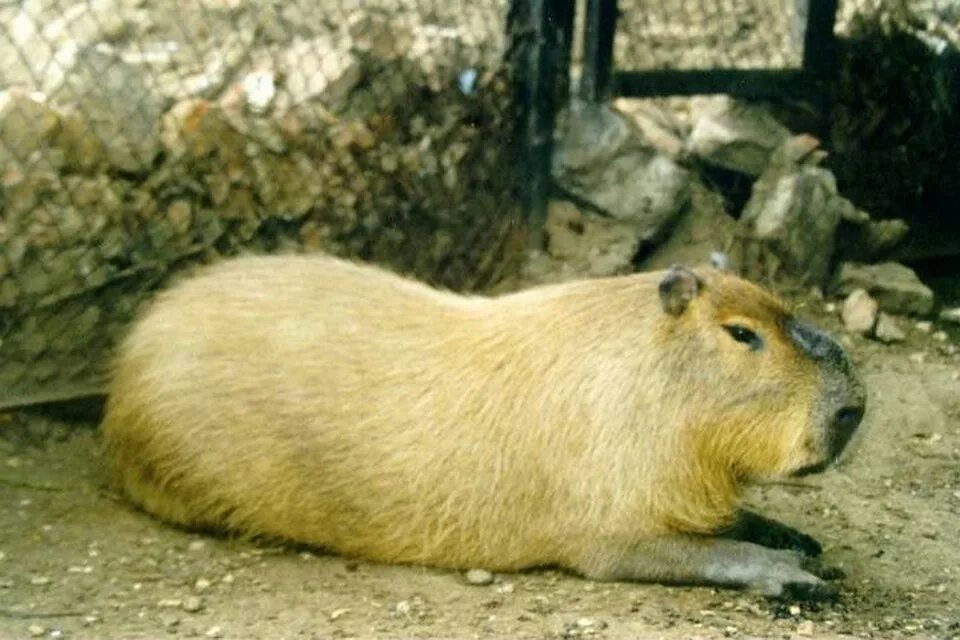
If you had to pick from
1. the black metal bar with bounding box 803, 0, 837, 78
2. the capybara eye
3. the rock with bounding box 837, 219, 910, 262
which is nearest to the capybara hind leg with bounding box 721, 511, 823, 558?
the capybara eye

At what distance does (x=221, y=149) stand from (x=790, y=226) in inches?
91.8

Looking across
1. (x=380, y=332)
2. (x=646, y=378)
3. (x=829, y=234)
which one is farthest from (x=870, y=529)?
(x=829, y=234)

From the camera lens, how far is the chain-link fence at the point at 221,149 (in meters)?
4.56

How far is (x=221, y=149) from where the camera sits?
4.84m

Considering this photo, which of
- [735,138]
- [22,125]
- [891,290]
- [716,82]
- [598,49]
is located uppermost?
[598,49]

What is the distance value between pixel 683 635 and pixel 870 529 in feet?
3.79

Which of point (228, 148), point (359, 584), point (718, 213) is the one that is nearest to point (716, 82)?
point (718, 213)

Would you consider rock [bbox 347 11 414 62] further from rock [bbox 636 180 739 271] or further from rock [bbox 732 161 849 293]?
rock [bbox 732 161 849 293]

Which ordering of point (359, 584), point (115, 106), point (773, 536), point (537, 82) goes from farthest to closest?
point (537, 82)
point (115, 106)
point (773, 536)
point (359, 584)

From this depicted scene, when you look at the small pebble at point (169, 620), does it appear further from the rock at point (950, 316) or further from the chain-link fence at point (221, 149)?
the rock at point (950, 316)

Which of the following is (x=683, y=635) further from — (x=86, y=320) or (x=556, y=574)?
(x=86, y=320)

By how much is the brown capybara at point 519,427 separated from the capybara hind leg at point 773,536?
0.20 meters

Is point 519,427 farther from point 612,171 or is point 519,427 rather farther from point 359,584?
point 612,171

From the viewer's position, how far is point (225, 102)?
4.88 meters
